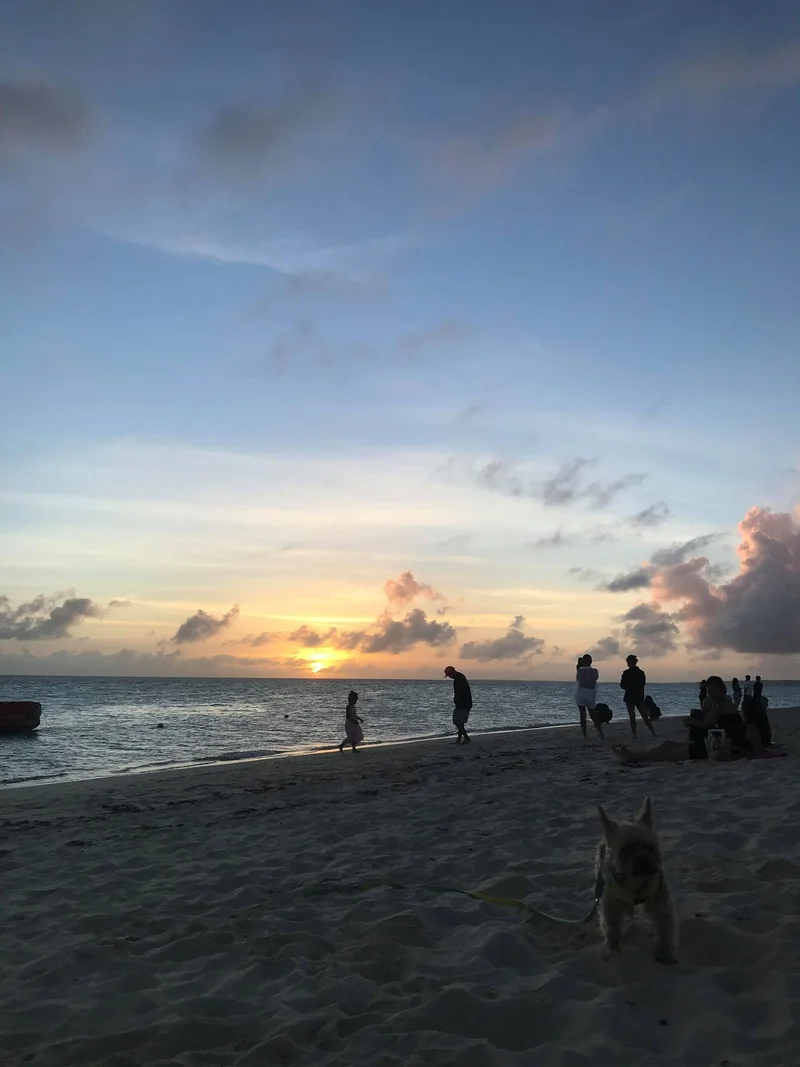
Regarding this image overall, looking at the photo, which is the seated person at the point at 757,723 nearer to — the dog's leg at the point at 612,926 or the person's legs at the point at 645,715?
the person's legs at the point at 645,715

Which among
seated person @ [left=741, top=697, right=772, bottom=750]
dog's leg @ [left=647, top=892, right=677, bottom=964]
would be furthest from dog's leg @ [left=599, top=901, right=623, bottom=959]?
seated person @ [left=741, top=697, right=772, bottom=750]

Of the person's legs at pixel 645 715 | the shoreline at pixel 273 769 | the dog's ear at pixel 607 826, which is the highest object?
the dog's ear at pixel 607 826

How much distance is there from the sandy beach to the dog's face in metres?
0.55

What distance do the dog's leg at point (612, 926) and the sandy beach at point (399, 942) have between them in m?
0.09

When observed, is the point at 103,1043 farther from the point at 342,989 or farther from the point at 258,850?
the point at 258,850

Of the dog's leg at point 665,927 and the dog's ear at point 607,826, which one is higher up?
the dog's ear at point 607,826

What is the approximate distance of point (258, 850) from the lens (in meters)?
7.88

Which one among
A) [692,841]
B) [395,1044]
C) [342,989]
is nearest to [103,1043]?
[342,989]

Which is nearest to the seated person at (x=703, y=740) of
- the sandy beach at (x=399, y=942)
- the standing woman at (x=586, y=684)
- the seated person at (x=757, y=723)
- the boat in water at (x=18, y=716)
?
the seated person at (x=757, y=723)

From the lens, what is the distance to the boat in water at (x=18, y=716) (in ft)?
114

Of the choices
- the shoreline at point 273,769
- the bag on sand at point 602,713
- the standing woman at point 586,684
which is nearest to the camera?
the shoreline at point 273,769

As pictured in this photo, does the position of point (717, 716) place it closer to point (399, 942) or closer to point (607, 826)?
point (607, 826)

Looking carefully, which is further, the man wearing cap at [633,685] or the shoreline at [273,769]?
the man wearing cap at [633,685]

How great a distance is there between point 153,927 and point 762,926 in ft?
14.0
